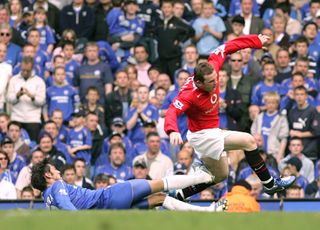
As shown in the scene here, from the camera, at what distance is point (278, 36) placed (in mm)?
21734

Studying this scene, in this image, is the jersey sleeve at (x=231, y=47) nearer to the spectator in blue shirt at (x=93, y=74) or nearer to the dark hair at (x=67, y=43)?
the spectator in blue shirt at (x=93, y=74)

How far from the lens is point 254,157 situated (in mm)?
14031

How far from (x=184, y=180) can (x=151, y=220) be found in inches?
198

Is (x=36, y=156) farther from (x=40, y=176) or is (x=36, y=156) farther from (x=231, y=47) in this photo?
(x=231, y=47)

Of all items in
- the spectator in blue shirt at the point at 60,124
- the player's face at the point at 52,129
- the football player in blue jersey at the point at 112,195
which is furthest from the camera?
the spectator in blue shirt at the point at 60,124

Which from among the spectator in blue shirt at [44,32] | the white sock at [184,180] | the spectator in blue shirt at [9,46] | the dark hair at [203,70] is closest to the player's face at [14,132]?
the spectator in blue shirt at [9,46]

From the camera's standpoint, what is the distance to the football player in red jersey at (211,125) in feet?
44.0

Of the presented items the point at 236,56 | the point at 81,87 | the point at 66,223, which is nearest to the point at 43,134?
the point at 81,87

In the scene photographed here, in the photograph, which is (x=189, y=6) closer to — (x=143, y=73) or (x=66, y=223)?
(x=143, y=73)

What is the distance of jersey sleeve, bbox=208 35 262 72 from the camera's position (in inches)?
555

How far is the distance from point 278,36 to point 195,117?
8183 millimetres

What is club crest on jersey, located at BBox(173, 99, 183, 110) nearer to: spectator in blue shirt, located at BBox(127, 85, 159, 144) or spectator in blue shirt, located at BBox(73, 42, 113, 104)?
spectator in blue shirt, located at BBox(127, 85, 159, 144)

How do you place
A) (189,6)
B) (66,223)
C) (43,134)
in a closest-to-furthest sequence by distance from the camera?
(66,223), (43,134), (189,6)

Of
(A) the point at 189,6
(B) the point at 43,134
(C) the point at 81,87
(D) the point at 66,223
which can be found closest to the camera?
(D) the point at 66,223
